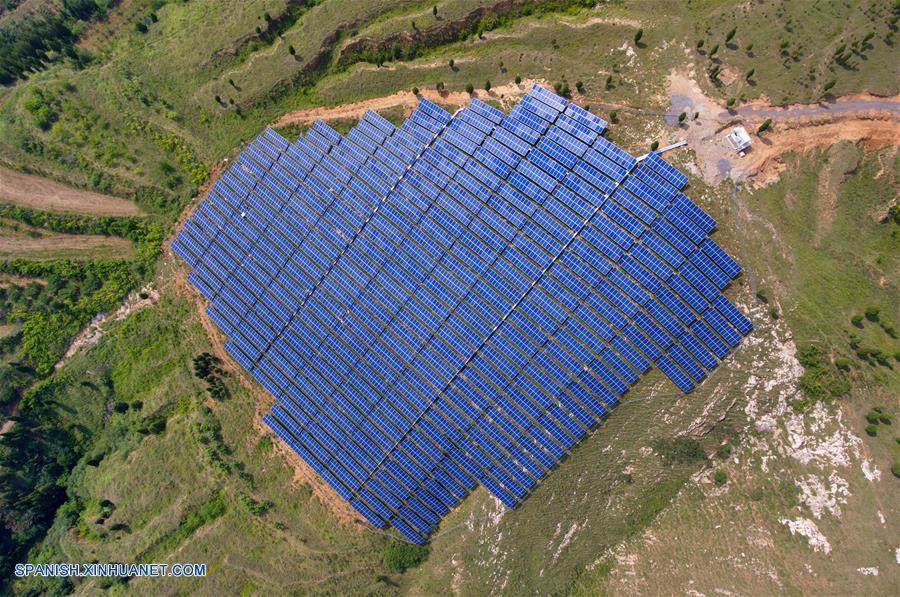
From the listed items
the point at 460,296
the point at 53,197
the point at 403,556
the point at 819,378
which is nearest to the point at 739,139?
the point at 819,378

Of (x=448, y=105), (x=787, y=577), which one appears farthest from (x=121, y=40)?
(x=787, y=577)

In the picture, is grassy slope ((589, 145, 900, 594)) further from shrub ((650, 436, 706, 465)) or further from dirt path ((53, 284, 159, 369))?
dirt path ((53, 284, 159, 369))

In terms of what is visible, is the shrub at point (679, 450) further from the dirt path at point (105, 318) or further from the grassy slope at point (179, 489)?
the dirt path at point (105, 318)

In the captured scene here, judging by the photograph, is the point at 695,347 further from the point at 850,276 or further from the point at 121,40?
the point at 121,40

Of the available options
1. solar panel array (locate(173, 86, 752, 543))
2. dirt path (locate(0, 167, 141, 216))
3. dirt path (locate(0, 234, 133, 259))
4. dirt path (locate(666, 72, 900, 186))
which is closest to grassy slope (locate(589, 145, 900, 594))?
dirt path (locate(666, 72, 900, 186))

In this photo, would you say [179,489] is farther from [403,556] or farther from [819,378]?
[819,378]
